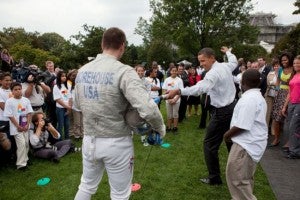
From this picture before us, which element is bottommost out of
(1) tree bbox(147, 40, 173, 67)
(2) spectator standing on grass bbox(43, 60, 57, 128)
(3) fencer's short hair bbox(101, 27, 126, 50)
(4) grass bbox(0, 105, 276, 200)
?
(4) grass bbox(0, 105, 276, 200)

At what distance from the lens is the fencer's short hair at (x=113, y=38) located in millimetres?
3160

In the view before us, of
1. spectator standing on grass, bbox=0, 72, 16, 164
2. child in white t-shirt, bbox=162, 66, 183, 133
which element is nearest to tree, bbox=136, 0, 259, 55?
child in white t-shirt, bbox=162, 66, 183, 133

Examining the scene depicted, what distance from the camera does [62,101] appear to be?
7801mm

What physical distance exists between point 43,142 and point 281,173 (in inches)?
195

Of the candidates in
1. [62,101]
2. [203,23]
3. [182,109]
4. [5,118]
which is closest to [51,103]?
[62,101]

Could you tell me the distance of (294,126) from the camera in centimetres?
679

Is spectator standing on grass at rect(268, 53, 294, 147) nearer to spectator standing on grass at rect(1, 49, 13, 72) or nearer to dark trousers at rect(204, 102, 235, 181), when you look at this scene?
dark trousers at rect(204, 102, 235, 181)

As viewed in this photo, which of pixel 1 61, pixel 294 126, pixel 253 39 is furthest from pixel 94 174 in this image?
pixel 253 39

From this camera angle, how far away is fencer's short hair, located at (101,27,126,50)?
316 centimetres

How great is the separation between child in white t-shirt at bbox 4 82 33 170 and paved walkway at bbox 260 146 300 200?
184 inches

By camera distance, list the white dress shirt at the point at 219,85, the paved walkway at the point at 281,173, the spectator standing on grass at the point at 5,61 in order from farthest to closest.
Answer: the spectator standing on grass at the point at 5,61, the paved walkway at the point at 281,173, the white dress shirt at the point at 219,85

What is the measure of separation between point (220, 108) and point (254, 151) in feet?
4.25

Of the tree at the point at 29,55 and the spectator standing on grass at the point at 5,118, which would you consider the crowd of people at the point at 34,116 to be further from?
the tree at the point at 29,55

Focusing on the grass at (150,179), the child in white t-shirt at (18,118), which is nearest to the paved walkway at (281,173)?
the grass at (150,179)
